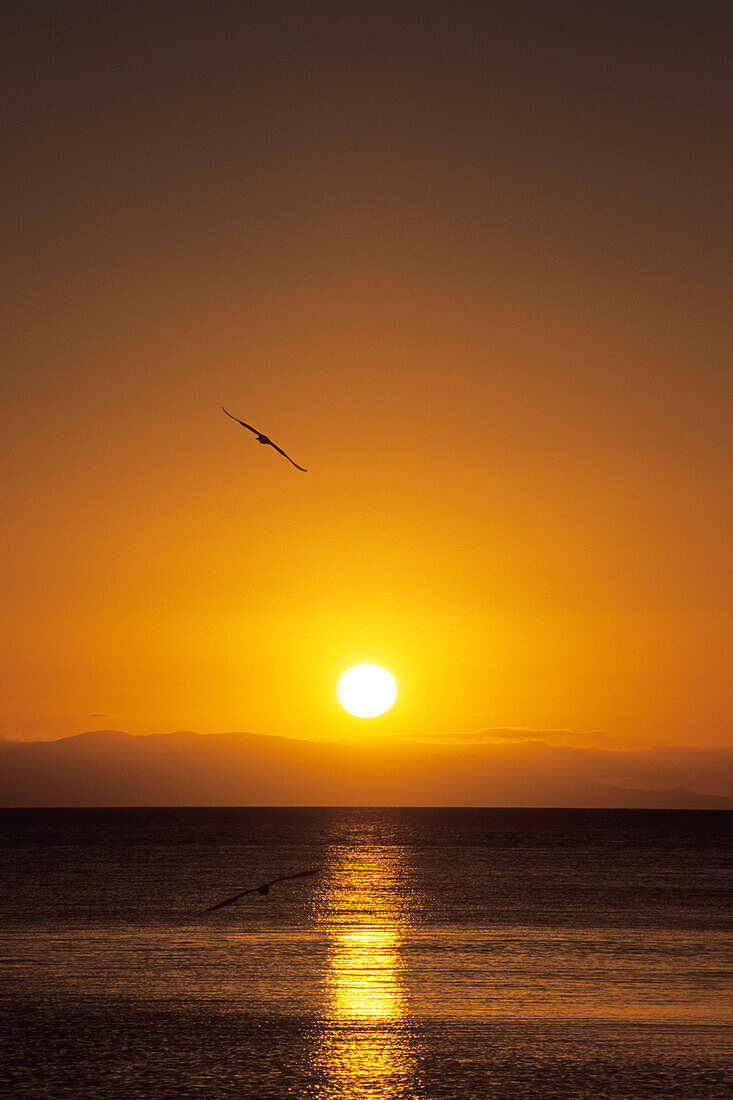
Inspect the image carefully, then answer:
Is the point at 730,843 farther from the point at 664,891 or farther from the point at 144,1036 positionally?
the point at 144,1036

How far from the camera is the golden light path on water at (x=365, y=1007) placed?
27.6 metres

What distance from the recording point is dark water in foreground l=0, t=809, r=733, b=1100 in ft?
91.1

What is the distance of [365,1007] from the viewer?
1411 inches

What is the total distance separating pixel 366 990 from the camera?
38750mm

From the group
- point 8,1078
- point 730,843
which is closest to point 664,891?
point 8,1078

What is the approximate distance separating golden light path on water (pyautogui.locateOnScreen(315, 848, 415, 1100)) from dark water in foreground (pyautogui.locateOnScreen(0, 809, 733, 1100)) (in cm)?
10

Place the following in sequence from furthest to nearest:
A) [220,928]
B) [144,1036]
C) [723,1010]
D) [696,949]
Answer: [220,928] → [696,949] → [723,1010] → [144,1036]

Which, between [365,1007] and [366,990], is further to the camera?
[366,990]

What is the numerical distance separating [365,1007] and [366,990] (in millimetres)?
2961

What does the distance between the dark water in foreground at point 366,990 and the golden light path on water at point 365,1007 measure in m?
0.10

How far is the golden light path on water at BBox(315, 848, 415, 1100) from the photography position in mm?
27594

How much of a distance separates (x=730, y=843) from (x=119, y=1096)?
151m

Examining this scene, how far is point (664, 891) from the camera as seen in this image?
82000mm

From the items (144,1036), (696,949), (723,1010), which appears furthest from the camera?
(696,949)
